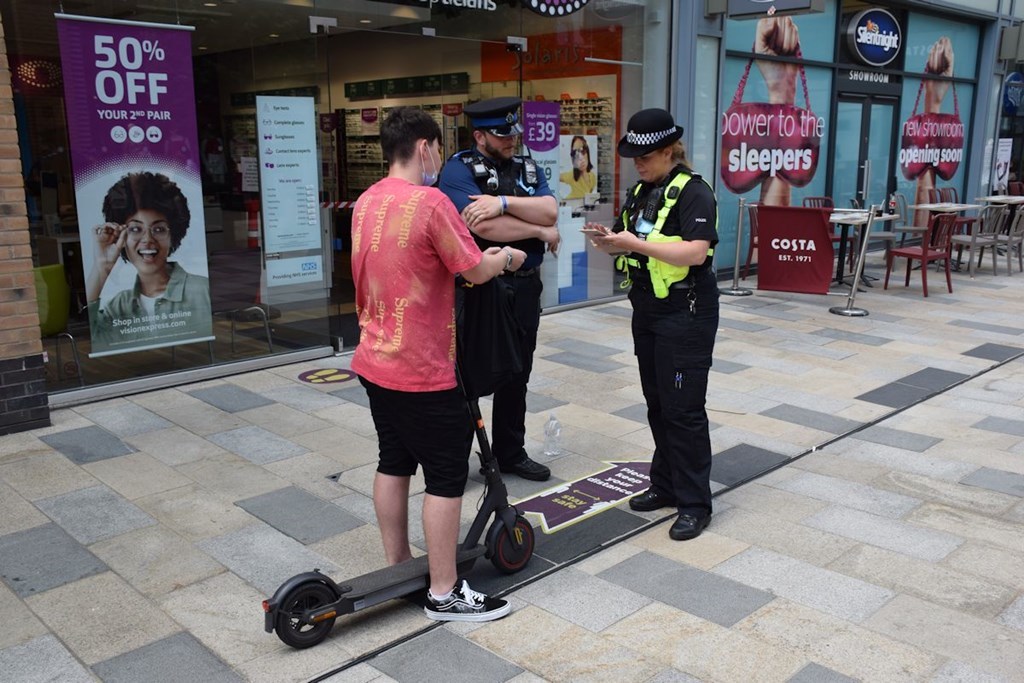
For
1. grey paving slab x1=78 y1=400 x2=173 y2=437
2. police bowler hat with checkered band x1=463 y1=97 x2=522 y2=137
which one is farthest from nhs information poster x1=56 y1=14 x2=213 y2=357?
police bowler hat with checkered band x1=463 y1=97 x2=522 y2=137

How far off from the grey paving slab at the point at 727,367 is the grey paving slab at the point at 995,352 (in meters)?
2.13

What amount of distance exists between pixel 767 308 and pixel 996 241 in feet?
14.4

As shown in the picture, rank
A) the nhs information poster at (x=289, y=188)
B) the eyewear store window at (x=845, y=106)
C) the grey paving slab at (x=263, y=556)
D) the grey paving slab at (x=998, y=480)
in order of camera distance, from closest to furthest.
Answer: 1. the grey paving slab at (x=263, y=556)
2. the grey paving slab at (x=998, y=480)
3. the nhs information poster at (x=289, y=188)
4. the eyewear store window at (x=845, y=106)

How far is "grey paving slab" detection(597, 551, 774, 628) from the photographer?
3391 millimetres

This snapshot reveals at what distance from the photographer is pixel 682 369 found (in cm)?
392

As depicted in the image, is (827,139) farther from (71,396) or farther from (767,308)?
(71,396)

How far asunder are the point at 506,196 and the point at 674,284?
857 millimetres

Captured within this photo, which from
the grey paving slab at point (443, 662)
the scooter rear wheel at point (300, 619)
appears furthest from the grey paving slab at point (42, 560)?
the grey paving slab at point (443, 662)

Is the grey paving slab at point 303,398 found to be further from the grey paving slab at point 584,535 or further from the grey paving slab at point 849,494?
the grey paving slab at point 849,494

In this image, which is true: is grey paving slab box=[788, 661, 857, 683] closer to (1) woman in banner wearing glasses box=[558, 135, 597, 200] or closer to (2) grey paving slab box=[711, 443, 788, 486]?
(2) grey paving slab box=[711, 443, 788, 486]

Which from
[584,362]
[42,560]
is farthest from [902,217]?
[42,560]

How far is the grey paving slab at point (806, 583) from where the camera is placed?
342 cm

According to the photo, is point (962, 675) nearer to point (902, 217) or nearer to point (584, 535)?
point (584, 535)

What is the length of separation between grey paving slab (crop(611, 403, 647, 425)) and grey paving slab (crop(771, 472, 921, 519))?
1.21 metres
